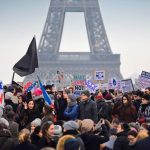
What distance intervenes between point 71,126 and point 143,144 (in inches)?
62.7

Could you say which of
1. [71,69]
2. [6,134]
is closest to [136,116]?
[6,134]

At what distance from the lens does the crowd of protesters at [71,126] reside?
8500 mm

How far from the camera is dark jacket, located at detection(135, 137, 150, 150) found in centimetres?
775

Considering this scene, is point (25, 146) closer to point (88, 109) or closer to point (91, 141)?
point (91, 141)

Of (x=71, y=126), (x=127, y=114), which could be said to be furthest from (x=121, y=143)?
(x=127, y=114)

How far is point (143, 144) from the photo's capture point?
306 inches

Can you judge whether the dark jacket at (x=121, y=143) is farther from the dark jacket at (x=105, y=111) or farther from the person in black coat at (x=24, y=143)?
the dark jacket at (x=105, y=111)

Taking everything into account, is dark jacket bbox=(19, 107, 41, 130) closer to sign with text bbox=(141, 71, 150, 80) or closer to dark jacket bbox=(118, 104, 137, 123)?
dark jacket bbox=(118, 104, 137, 123)

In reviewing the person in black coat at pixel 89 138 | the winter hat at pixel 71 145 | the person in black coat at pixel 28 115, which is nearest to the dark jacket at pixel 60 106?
the person in black coat at pixel 28 115

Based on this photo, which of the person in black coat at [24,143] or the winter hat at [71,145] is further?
the person in black coat at [24,143]

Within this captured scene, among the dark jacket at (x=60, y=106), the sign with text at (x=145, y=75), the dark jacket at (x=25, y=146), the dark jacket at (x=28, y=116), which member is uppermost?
the sign with text at (x=145, y=75)

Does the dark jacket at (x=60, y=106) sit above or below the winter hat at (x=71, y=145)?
above

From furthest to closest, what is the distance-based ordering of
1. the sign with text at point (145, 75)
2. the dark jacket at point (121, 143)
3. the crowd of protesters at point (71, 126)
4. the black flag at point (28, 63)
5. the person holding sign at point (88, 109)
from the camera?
1. the sign with text at point (145, 75)
2. the black flag at point (28, 63)
3. the person holding sign at point (88, 109)
4. the dark jacket at point (121, 143)
5. the crowd of protesters at point (71, 126)

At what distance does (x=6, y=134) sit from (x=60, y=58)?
86.3 m
